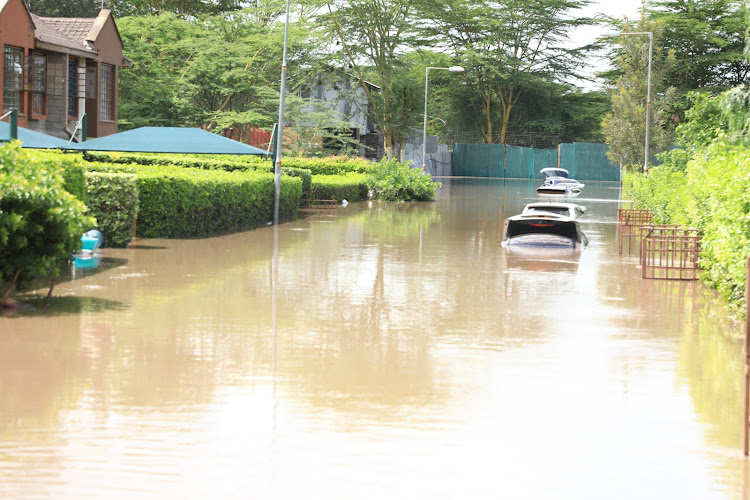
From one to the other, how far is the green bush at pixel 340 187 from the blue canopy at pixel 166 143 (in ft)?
32.9

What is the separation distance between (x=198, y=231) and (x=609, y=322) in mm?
12453

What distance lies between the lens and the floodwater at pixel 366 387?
268 inches

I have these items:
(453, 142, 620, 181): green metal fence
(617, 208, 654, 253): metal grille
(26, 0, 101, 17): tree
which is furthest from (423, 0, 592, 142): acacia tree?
(617, 208, 654, 253): metal grille

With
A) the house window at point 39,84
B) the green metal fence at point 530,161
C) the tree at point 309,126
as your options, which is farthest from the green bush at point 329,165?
the green metal fence at point 530,161

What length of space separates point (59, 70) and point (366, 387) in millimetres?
30448

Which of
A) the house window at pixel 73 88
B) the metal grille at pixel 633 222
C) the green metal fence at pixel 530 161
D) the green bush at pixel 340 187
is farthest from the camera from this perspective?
the green metal fence at pixel 530 161

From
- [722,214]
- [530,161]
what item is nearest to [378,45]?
[530,161]

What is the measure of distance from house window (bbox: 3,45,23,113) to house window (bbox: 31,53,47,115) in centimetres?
89

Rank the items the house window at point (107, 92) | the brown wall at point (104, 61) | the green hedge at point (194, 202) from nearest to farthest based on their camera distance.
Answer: the green hedge at point (194, 202), the brown wall at point (104, 61), the house window at point (107, 92)

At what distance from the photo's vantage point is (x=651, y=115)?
41.0 metres

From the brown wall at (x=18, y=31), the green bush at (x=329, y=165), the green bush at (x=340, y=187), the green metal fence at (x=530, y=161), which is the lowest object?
the green bush at (x=340, y=187)

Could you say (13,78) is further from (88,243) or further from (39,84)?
(88,243)

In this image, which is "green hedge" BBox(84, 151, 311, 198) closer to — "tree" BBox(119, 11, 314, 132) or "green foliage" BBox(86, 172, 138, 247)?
"green foliage" BBox(86, 172, 138, 247)

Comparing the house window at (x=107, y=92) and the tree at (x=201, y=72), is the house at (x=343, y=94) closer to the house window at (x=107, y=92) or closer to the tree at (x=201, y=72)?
the tree at (x=201, y=72)
